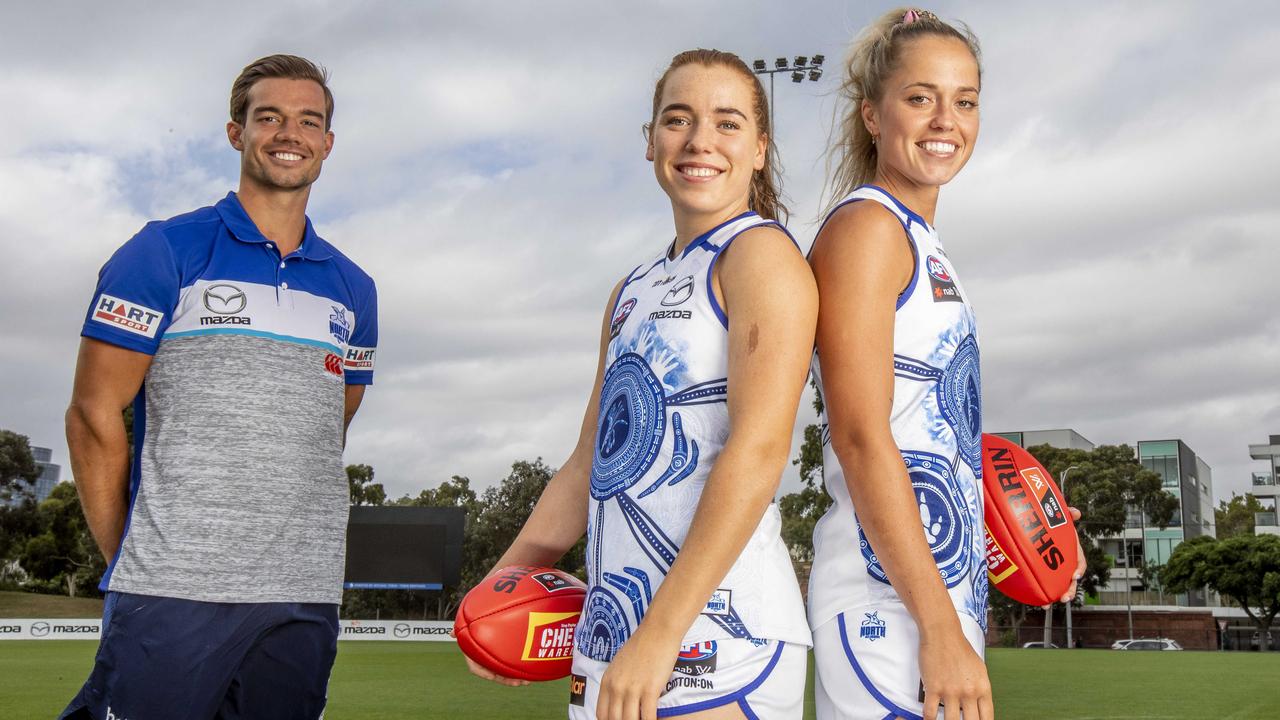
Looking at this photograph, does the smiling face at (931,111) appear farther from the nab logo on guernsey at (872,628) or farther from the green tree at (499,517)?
the green tree at (499,517)

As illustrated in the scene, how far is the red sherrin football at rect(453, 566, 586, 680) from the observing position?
8.15ft

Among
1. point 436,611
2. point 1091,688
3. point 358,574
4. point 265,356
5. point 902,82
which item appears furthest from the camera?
point 436,611

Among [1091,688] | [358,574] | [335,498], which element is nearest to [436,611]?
[358,574]

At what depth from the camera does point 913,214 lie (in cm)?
249

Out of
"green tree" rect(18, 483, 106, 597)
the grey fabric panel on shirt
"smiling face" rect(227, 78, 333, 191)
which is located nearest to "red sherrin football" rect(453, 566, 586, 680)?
the grey fabric panel on shirt

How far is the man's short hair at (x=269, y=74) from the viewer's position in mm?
3160

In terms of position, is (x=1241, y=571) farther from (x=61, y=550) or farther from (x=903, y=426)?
(x=903, y=426)

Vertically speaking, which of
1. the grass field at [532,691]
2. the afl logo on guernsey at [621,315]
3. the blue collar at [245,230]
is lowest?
the grass field at [532,691]

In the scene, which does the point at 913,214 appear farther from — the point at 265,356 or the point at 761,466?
the point at 265,356

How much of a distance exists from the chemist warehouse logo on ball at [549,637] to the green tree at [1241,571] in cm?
5397

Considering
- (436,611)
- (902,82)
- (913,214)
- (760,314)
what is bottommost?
(436,611)

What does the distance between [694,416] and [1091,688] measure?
57.6 ft

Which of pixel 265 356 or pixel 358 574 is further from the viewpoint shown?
pixel 358 574

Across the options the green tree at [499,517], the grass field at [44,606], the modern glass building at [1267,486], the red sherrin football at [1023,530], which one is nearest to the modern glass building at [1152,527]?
the modern glass building at [1267,486]
